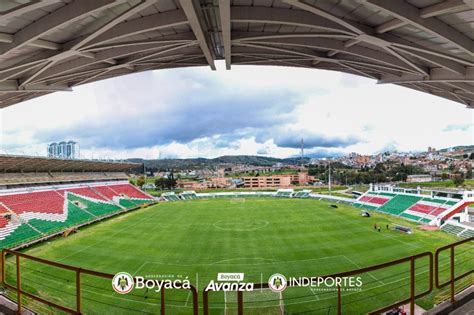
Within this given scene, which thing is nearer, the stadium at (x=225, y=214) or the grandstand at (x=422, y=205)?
the stadium at (x=225, y=214)

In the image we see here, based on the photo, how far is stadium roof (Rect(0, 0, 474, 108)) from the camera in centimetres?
538

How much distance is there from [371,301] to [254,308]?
236 inches

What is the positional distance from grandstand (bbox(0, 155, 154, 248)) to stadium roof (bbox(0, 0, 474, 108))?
2425 cm

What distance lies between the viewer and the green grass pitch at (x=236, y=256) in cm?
1512

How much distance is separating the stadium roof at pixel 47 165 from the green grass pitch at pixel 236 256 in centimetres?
1107

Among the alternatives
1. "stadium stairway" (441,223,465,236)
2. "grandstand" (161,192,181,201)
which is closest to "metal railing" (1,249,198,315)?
"stadium stairway" (441,223,465,236)

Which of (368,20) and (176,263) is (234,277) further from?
(368,20)

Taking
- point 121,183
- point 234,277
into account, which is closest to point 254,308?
point 234,277

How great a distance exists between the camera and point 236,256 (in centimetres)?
2309

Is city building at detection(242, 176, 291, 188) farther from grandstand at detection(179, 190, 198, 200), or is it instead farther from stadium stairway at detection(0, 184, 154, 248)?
stadium stairway at detection(0, 184, 154, 248)

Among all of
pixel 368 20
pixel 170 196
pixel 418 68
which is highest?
pixel 368 20

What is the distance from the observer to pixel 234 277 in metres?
18.3

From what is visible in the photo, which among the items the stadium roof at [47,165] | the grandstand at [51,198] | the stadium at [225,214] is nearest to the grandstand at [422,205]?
the stadium at [225,214]

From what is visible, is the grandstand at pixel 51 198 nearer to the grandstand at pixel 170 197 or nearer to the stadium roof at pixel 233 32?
the grandstand at pixel 170 197
